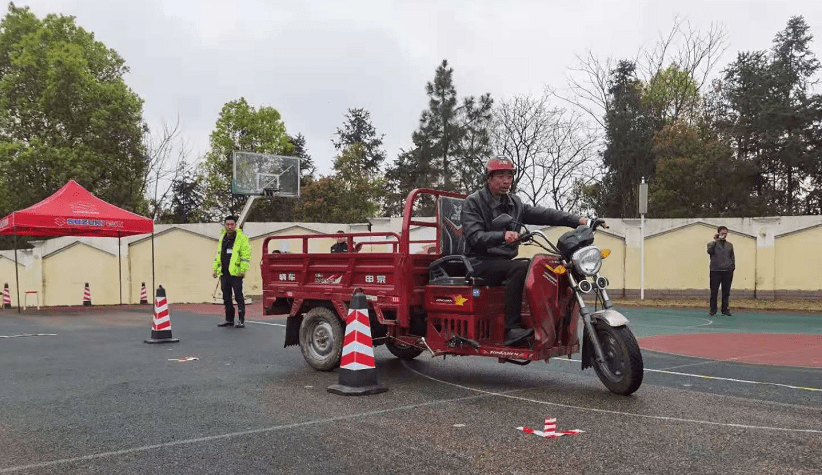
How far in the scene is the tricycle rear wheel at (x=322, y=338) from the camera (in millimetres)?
7016

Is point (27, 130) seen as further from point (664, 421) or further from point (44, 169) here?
point (664, 421)

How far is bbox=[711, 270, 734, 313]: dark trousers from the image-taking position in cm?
1382

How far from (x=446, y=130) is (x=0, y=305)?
99.9ft

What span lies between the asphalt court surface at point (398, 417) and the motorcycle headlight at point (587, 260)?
107 centimetres

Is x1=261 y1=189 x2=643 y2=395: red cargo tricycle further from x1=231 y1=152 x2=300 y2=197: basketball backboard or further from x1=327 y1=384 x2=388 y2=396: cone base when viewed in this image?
x1=231 y1=152 x2=300 y2=197: basketball backboard

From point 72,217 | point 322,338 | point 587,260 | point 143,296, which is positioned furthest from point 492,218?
point 143,296

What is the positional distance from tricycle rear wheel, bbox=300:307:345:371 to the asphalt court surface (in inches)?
7.7

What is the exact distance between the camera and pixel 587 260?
5.46m

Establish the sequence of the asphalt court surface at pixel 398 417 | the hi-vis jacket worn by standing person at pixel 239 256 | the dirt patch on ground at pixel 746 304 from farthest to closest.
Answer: the dirt patch on ground at pixel 746 304, the hi-vis jacket worn by standing person at pixel 239 256, the asphalt court surface at pixel 398 417

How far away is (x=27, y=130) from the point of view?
3500cm

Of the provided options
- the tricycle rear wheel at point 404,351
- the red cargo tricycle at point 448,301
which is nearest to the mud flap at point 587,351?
the red cargo tricycle at point 448,301

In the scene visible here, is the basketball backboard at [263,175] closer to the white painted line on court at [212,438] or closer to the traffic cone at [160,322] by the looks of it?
the traffic cone at [160,322]

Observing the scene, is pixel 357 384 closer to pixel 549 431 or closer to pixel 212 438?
pixel 212 438

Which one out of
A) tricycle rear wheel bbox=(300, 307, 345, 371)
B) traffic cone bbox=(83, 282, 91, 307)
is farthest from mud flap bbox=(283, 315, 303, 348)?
traffic cone bbox=(83, 282, 91, 307)
